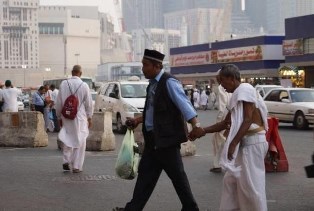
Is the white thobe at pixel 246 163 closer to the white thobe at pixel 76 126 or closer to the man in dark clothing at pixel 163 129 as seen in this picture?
the man in dark clothing at pixel 163 129

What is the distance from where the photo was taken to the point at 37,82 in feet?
551

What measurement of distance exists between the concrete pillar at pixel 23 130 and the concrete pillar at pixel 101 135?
60.8 inches

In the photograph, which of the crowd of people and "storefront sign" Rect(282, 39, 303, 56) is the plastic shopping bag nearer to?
the crowd of people

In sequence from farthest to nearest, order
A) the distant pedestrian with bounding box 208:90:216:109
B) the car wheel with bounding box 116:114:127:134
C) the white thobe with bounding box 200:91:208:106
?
the distant pedestrian with bounding box 208:90:216:109, the white thobe with bounding box 200:91:208:106, the car wheel with bounding box 116:114:127:134

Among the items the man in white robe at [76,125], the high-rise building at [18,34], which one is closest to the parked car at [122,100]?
the man in white robe at [76,125]

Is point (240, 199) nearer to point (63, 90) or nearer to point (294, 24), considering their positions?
point (63, 90)

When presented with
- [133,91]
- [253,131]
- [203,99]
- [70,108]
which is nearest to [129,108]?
[133,91]

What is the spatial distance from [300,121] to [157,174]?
54.3 feet

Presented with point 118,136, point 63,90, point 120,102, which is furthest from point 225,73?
point 120,102

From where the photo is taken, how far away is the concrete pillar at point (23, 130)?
16.3 m

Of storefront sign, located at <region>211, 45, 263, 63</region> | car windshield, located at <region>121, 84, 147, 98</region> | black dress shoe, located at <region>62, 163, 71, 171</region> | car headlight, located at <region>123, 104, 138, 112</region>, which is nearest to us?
black dress shoe, located at <region>62, 163, 71, 171</region>

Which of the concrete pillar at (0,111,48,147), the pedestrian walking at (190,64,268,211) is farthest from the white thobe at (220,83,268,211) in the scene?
the concrete pillar at (0,111,48,147)

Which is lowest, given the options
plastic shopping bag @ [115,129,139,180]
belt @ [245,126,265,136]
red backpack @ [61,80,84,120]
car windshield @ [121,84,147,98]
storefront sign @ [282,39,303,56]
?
plastic shopping bag @ [115,129,139,180]

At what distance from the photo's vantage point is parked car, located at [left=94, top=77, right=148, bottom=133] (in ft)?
68.8
